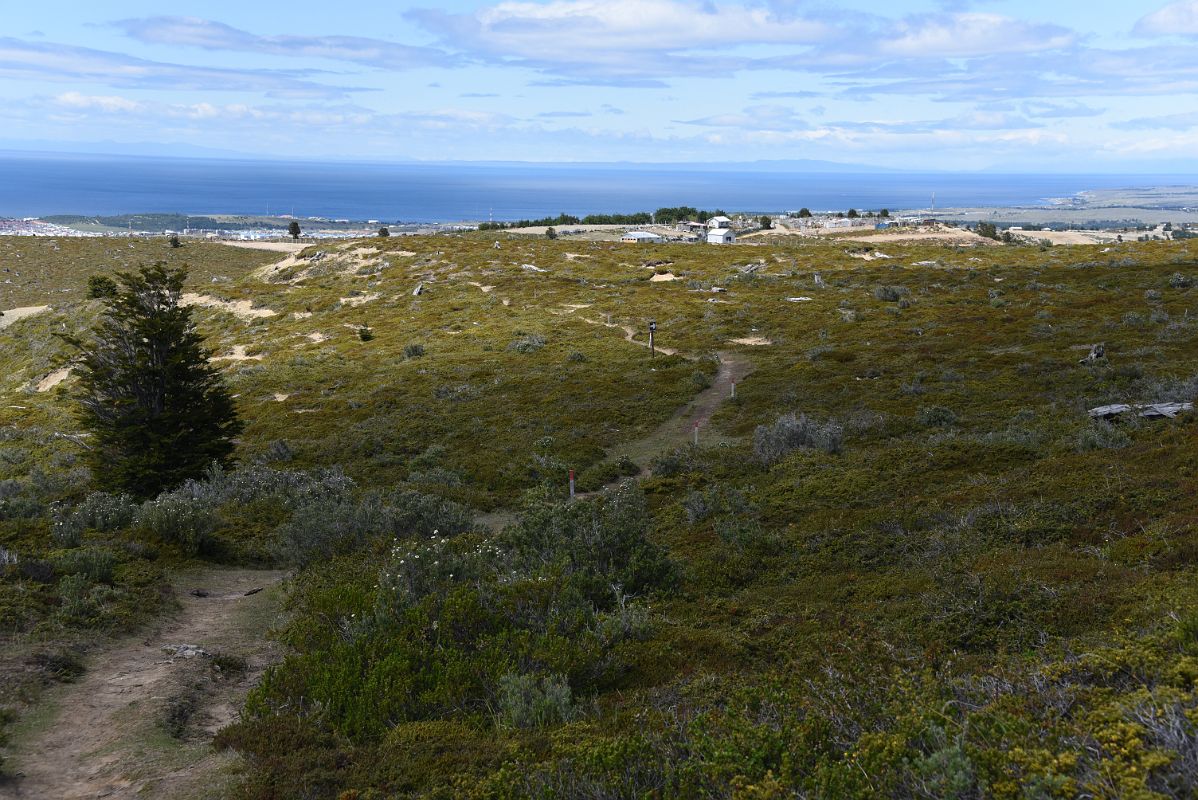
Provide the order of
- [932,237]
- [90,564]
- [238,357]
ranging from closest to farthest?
[90,564] → [238,357] → [932,237]

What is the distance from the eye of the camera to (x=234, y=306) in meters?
64.8

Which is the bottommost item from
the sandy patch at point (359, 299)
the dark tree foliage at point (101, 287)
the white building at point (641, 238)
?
the sandy patch at point (359, 299)

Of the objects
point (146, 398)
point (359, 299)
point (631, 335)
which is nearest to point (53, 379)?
point (359, 299)

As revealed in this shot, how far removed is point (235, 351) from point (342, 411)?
22725 mm

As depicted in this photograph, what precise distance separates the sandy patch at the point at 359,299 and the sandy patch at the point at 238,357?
12300 mm

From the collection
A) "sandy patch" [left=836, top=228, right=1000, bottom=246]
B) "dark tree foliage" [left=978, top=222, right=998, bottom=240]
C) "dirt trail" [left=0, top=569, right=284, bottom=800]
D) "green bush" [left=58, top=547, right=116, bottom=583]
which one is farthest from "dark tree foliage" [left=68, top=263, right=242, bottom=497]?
"dark tree foliage" [left=978, top=222, right=998, bottom=240]

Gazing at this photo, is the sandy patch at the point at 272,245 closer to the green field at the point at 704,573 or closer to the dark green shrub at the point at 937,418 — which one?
the green field at the point at 704,573

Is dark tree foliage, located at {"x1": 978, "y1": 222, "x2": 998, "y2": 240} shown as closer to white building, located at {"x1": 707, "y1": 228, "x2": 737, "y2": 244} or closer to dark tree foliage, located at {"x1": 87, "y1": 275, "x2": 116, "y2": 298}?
white building, located at {"x1": 707, "y1": 228, "x2": 737, "y2": 244}

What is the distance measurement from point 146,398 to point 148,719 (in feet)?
49.3

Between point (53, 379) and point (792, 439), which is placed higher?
point (792, 439)

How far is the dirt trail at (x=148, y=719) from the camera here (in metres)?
6.50

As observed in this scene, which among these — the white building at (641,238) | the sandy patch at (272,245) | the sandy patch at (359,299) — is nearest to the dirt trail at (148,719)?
the sandy patch at (359,299)

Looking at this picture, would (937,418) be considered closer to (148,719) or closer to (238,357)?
(148,719)

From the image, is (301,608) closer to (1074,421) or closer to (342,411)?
(1074,421)
